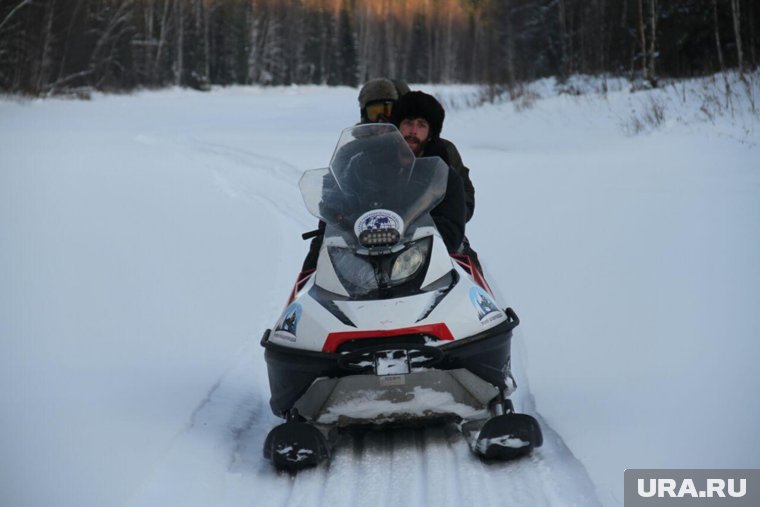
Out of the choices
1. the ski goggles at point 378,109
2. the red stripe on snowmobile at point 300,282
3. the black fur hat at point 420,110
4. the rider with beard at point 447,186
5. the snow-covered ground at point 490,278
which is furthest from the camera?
the ski goggles at point 378,109

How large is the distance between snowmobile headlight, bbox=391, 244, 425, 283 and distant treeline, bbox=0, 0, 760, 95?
1081 cm

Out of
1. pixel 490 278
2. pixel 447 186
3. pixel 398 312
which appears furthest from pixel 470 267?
pixel 490 278

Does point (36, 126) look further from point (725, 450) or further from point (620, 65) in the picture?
point (725, 450)

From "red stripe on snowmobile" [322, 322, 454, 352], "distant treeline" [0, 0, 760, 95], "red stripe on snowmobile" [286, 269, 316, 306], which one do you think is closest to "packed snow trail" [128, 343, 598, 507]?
"red stripe on snowmobile" [322, 322, 454, 352]

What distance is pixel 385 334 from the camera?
12.6 ft

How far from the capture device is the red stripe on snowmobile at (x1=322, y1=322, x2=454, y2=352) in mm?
3842

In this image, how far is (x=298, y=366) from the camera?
13.1 ft

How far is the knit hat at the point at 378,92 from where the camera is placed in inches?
273

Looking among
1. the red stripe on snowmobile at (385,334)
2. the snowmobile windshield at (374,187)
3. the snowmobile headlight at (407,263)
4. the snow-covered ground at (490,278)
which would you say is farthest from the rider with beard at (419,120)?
the red stripe on snowmobile at (385,334)

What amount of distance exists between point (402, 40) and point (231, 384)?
7887 cm

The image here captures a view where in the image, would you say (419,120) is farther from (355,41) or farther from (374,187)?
(355,41)

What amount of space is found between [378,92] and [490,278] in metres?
1.76

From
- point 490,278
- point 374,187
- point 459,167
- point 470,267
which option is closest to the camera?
point 374,187

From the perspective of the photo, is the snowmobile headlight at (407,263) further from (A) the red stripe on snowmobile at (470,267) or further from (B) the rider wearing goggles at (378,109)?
(B) the rider wearing goggles at (378,109)
